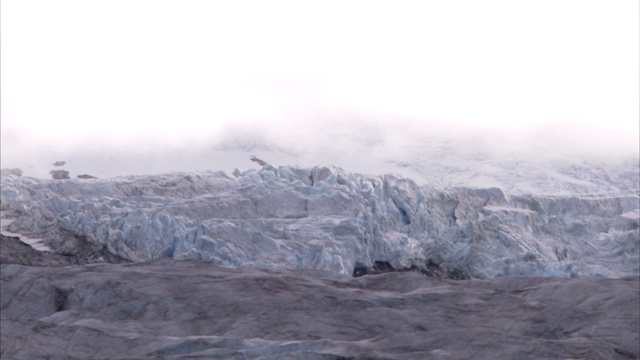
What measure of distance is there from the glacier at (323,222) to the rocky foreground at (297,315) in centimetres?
214

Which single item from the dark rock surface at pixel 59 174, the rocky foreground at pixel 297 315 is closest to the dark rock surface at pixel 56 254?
the rocky foreground at pixel 297 315

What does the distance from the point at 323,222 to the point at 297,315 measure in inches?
253

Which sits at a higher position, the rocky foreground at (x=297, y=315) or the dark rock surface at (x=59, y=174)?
the dark rock surface at (x=59, y=174)

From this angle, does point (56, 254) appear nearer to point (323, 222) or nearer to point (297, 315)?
point (323, 222)

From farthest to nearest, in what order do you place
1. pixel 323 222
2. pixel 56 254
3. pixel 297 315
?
pixel 323 222 < pixel 56 254 < pixel 297 315

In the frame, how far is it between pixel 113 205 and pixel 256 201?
11.7ft

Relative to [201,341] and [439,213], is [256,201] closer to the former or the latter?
[439,213]

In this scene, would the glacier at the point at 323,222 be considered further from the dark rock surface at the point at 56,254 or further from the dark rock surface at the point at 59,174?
the dark rock surface at the point at 59,174

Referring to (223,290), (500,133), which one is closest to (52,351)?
(223,290)

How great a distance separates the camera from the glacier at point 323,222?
90.9 feet

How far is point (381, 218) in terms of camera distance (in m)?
29.4

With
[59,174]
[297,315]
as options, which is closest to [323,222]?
[297,315]

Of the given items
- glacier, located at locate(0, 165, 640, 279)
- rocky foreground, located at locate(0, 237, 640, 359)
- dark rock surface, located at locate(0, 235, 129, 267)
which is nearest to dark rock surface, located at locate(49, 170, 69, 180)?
glacier, located at locate(0, 165, 640, 279)

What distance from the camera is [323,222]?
94.3ft
